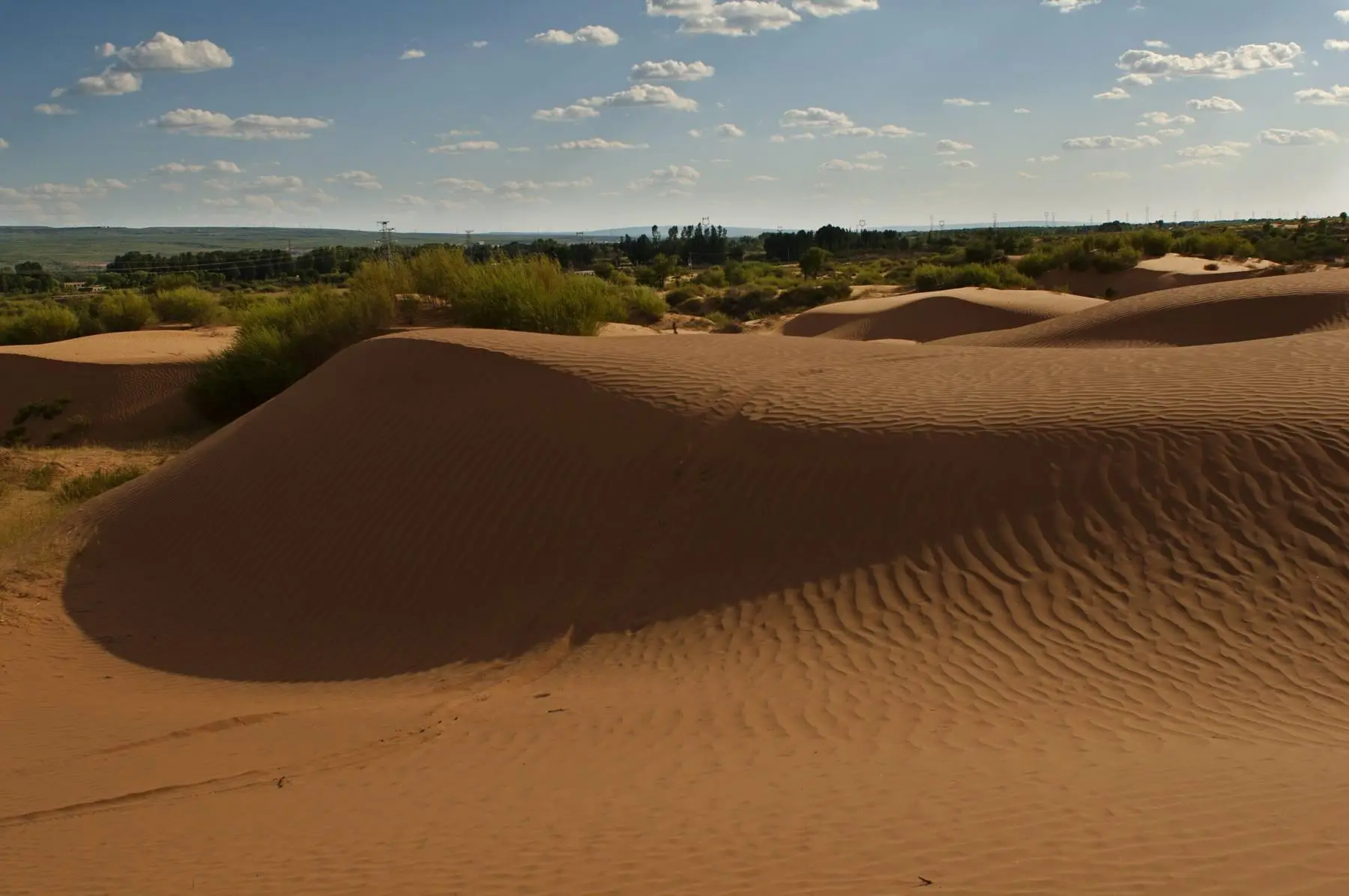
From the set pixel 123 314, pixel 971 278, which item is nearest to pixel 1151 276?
pixel 971 278

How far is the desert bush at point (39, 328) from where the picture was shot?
34.8 meters

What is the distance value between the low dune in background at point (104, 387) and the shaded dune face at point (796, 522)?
38.3 ft

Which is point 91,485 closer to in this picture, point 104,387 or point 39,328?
point 104,387

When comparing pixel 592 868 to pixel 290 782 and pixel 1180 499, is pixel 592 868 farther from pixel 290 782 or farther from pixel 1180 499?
pixel 1180 499

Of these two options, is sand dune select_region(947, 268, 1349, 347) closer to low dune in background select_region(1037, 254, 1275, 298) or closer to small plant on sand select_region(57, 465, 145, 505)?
low dune in background select_region(1037, 254, 1275, 298)

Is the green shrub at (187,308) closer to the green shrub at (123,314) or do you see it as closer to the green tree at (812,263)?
the green shrub at (123,314)

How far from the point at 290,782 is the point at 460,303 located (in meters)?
18.8

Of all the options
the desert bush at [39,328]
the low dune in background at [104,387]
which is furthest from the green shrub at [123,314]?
the low dune in background at [104,387]

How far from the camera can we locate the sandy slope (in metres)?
5.04

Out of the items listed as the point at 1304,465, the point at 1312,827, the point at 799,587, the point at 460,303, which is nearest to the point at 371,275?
the point at 460,303

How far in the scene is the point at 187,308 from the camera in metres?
38.7

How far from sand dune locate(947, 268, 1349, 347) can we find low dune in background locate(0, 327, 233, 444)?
1988 centimetres

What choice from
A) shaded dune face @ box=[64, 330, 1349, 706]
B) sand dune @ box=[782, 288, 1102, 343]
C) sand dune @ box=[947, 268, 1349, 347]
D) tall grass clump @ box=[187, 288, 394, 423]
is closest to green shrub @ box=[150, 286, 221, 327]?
tall grass clump @ box=[187, 288, 394, 423]

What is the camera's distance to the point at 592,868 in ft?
15.8
